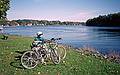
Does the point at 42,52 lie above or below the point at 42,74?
above

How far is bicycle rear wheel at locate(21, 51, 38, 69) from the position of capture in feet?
41.9

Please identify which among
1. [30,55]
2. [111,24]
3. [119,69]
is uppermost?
[30,55]

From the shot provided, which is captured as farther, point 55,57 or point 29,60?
point 55,57

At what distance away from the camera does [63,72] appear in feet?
40.0

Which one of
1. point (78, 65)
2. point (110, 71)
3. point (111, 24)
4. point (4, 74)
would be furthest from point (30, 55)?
point (111, 24)

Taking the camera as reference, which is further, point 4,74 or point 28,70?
point 28,70

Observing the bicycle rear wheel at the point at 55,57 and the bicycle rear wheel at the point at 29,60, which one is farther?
the bicycle rear wheel at the point at 55,57

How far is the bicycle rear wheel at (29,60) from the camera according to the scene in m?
12.8

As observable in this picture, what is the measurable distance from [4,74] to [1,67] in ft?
5.08

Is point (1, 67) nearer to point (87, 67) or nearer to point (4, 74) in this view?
point (4, 74)

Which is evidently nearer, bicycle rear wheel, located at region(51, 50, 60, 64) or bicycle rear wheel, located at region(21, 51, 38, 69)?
bicycle rear wheel, located at region(21, 51, 38, 69)

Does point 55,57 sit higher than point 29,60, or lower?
lower

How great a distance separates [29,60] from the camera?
12852 millimetres

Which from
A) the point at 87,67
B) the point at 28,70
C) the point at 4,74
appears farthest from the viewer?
the point at 87,67
